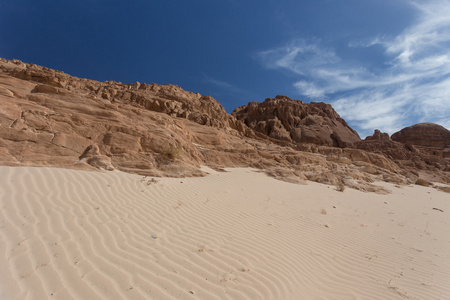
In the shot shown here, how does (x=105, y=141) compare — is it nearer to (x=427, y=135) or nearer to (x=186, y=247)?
(x=186, y=247)

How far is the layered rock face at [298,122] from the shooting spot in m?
39.2

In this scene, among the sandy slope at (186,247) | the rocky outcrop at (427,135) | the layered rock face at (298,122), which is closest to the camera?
the sandy slope at (186,247)

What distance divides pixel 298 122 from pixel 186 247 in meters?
43.1

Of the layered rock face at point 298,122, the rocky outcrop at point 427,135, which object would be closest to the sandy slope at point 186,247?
the layered rock face at point 298,122

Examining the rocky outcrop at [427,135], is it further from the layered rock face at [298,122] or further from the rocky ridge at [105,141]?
the rocky ridge at [105,141]

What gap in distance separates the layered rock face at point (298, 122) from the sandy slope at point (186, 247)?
109ft

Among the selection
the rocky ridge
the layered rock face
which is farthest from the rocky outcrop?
the rocky ridge

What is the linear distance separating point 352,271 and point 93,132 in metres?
7.92

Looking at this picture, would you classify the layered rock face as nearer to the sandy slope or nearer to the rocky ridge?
the rocky ridge

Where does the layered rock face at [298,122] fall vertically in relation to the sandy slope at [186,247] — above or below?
above

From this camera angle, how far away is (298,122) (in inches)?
1676

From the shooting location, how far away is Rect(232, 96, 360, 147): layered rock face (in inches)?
1543

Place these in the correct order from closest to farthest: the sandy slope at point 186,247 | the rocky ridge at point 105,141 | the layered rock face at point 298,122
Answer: the sandy slope at point 186,247 < the rocky ridge at point 105,141 < the layered rock face at point 298,122

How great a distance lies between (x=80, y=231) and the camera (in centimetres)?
292
